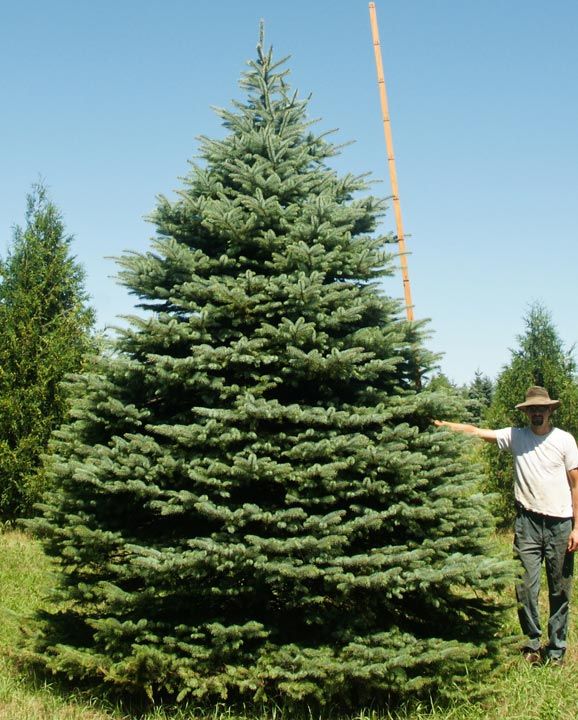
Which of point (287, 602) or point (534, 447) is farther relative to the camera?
point (534, 447)

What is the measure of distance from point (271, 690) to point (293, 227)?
3120 mm

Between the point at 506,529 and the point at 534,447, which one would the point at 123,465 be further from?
the point at 506,529

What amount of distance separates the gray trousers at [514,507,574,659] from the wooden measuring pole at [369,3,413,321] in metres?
2.03

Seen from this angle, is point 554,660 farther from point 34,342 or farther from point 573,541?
point 34,342

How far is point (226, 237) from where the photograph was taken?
486cm

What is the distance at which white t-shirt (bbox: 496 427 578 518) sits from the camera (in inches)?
209

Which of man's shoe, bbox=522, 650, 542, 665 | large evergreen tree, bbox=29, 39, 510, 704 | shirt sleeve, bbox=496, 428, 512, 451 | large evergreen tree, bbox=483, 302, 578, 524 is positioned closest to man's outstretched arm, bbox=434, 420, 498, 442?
large evergreen tree, bbox=29, 39, 510, 704

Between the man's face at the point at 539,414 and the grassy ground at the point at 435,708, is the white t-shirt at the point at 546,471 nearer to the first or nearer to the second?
the man's face at the point at 539,414

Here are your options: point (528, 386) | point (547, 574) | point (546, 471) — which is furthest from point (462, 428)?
point (528, 386)

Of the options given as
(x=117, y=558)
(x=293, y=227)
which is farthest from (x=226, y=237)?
(x=117, y=558)

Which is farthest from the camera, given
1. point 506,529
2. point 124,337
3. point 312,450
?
point 506,529

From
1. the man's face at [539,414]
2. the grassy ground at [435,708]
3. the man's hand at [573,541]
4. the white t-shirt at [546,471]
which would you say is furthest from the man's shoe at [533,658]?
the man's face at [539,414]

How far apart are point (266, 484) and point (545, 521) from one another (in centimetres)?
244

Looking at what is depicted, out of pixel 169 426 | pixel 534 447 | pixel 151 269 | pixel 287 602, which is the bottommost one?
pixel 287 602
